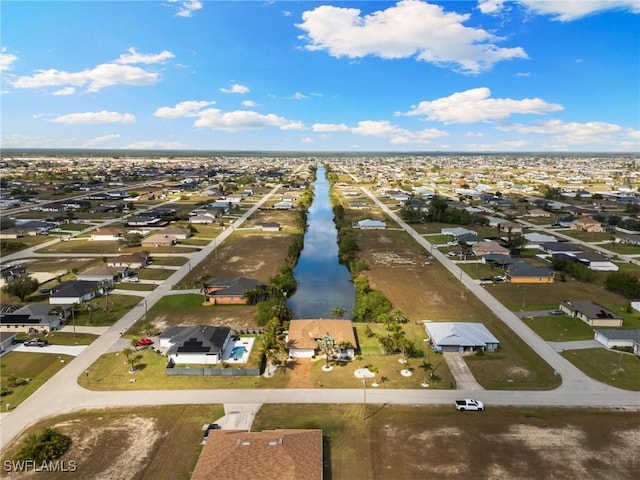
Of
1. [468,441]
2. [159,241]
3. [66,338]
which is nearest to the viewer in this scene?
[468,441]

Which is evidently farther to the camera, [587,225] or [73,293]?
[587,225]

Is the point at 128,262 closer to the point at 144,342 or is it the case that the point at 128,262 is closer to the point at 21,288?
the point at 21,288

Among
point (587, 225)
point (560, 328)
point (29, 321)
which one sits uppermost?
point (587, 225)

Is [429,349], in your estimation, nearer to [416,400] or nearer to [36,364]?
[416,400]

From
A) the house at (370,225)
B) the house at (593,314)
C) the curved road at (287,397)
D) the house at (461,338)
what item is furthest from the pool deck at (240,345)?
the house at (370,225)

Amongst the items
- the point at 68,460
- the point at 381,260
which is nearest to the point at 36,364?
the point at 68,460

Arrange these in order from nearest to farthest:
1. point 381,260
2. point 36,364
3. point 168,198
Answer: point 36,364, point 381,260, point 168,198

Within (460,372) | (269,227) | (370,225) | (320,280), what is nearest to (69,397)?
(460,372)
